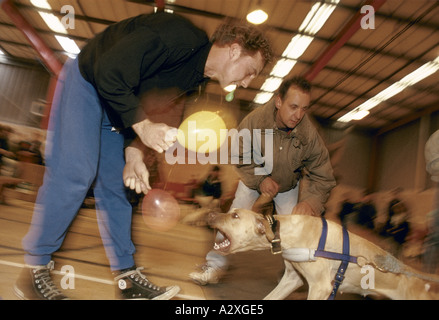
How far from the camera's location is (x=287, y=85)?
2.78m

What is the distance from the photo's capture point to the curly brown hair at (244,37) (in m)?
1.81

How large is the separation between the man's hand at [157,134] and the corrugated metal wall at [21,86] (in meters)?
15.6

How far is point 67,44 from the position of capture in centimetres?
1051

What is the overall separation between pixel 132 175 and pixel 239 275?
5.64 feet

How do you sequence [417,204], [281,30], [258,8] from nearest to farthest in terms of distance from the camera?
[417,204] → [258,8] → [281,30]

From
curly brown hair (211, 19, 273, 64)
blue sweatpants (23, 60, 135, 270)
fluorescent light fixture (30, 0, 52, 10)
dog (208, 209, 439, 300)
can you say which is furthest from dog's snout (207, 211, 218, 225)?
fluorescent light fixture (30, 0, 52, 10)

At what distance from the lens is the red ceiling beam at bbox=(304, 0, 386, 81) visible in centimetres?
606

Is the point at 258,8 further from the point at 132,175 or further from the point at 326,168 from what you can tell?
the point at 132,175

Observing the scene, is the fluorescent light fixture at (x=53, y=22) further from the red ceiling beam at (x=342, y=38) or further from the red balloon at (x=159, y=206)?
the red ceiling beam at (x=342, y=38)

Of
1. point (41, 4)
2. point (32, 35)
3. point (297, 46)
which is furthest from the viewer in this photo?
point (32, 35)

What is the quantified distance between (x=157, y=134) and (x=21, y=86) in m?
16.5

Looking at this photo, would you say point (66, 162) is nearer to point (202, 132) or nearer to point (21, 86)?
point (202, 132)

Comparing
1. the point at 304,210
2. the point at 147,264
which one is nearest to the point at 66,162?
the point at 147,264
